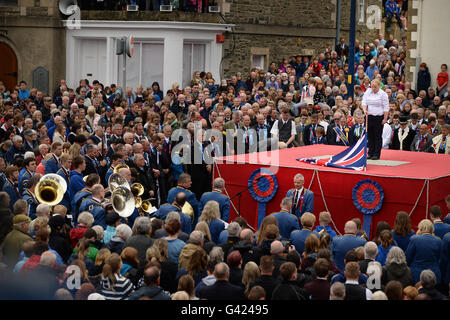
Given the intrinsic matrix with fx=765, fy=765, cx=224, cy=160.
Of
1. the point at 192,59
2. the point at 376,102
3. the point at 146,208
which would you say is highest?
the point at 192,59

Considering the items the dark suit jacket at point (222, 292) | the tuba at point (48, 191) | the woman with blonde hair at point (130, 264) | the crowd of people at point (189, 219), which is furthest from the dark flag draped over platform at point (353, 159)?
the dark suit jacket at point (222, 292)

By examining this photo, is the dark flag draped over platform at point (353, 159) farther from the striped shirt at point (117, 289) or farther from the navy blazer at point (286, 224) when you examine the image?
the striped shirt at point (117, 289)

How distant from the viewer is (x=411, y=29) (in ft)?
80.0

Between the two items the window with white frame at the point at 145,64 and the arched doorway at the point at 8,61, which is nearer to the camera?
the window with white frame at the point at 145,64

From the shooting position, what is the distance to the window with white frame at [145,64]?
2808cm

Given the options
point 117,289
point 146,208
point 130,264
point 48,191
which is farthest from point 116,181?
point 117,289

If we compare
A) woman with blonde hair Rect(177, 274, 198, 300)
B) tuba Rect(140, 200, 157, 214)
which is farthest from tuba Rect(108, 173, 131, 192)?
woman with blonde hair Rect(177, 274, 198, 300)

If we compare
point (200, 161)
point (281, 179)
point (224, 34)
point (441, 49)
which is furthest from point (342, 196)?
point (224, 34)

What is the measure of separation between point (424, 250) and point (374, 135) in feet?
17.2

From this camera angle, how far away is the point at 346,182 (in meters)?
13.5

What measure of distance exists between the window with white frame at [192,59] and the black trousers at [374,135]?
14006 millimetres

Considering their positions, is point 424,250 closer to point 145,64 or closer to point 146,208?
point 146,208

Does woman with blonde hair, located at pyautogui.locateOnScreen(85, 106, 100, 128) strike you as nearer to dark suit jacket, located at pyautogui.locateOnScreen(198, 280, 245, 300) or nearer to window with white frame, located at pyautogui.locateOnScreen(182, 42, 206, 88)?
window with white frame, located at pyautogui.locateOnScreen(182, 42, 206, 88)
